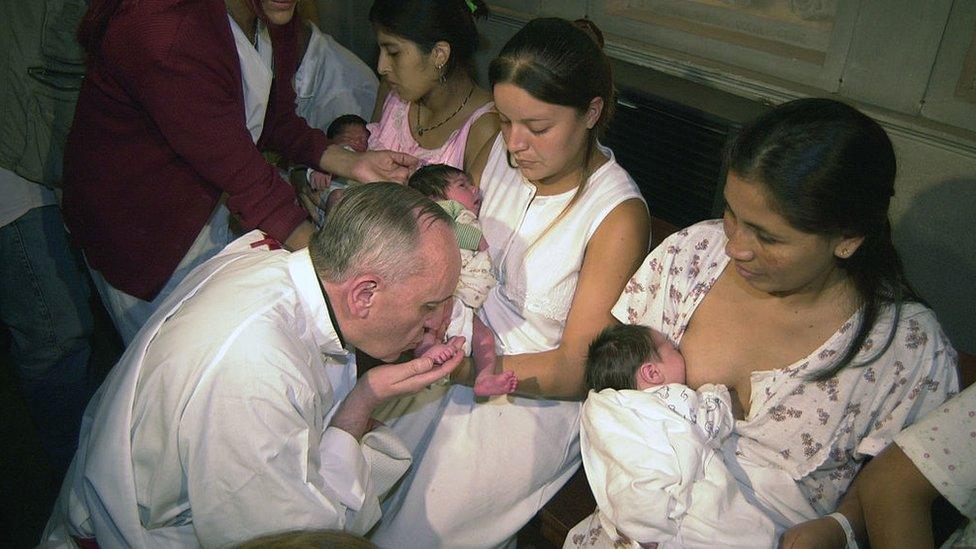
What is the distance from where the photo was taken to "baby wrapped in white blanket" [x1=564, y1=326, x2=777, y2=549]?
5.89 feet

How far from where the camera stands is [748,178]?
69.9 inches

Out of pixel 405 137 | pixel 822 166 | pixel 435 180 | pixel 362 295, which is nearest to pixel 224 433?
pixel 362 295

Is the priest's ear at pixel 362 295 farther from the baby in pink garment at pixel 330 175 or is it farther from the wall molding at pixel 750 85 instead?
the wall molding at pixel 750 85

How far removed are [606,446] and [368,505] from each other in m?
0.61

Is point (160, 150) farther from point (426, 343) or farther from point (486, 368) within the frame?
point (486, 368)

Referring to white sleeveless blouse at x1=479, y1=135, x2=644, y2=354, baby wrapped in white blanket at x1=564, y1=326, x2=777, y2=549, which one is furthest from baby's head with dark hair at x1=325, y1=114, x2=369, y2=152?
baby wrapped in white blanket at x1=564, y1=326, x2=777, y2=549

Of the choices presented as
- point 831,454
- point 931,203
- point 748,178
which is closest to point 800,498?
point 831,454

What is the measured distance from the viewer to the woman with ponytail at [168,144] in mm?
2080

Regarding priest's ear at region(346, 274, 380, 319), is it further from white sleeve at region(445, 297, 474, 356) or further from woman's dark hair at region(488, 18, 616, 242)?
woman's dark hair at region(488, 18, 616, 242)

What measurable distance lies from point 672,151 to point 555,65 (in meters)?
1.49

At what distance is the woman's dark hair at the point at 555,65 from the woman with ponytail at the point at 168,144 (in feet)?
2.36

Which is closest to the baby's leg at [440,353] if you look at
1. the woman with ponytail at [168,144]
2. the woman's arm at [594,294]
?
the woman's arm at [594,294]

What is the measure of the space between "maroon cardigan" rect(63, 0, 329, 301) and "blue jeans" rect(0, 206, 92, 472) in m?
0.40

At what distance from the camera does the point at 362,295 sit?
1774 mm
